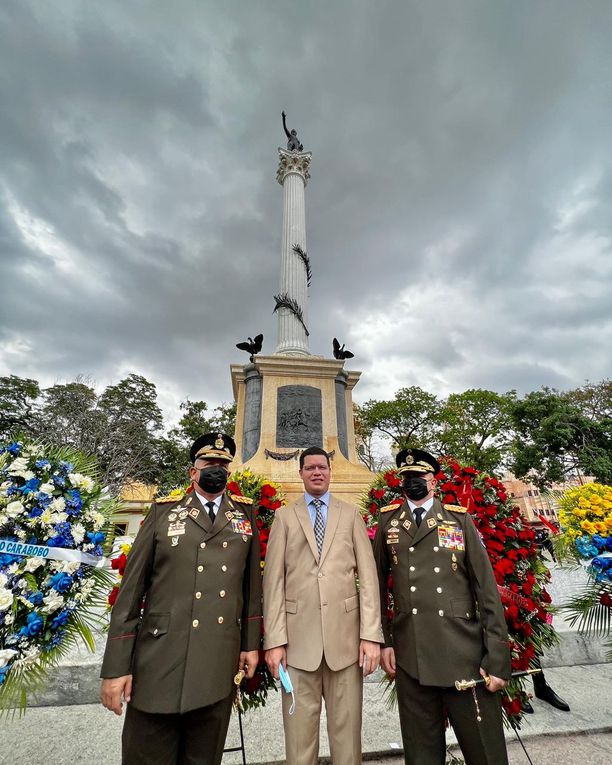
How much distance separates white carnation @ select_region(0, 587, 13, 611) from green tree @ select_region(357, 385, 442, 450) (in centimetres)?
2954

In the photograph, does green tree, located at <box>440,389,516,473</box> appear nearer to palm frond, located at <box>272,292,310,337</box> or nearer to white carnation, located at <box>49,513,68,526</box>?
palm frond, located at <box>272,292,310,337</box>

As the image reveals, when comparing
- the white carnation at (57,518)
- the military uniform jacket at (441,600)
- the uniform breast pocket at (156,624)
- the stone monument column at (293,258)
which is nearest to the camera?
the uniform breast pocket at (156,624)

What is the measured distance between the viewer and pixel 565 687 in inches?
175

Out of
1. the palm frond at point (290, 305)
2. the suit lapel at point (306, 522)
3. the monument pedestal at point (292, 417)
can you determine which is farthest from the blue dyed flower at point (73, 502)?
the palm frond at point (290, 305)

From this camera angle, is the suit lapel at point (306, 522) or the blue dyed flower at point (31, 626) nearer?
the blue dyed flower at point (31, 626)

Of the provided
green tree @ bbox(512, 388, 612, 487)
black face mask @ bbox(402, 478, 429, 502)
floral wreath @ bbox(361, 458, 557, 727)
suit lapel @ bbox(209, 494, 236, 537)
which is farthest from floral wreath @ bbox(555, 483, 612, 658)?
green tree @ bbox(512, 388, 612, 487)

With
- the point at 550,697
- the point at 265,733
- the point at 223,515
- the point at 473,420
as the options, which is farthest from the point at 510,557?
the point at 473,420

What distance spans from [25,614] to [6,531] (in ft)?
1.79

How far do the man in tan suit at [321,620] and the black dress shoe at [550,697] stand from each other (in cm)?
286

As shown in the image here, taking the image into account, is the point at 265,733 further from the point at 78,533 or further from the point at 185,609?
the point at 78,533

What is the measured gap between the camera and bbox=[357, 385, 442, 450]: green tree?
1214 inches

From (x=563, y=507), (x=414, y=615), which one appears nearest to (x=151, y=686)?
(x=414, y=615)

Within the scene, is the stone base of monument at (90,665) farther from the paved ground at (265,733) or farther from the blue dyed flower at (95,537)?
the blue dyed flower at (95,537)

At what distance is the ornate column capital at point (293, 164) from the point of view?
2109 centimetres
